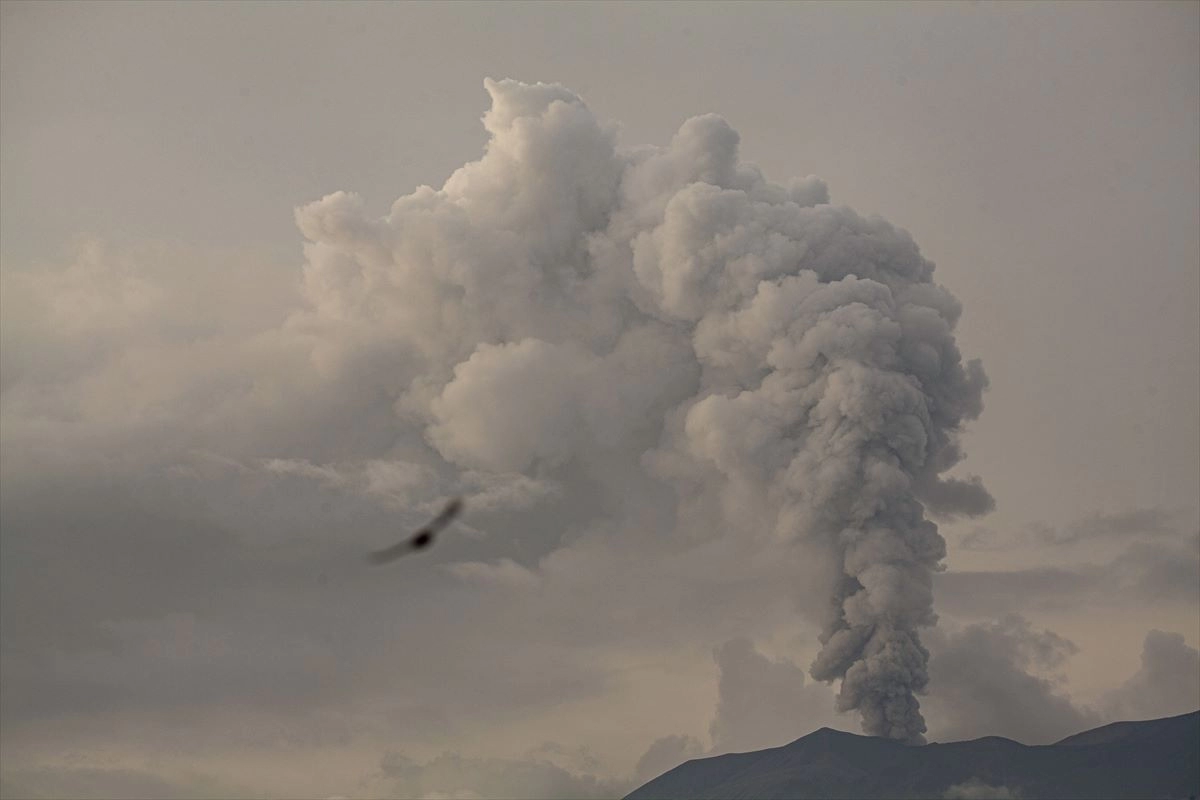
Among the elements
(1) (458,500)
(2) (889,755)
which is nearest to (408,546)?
(1) (458,500)

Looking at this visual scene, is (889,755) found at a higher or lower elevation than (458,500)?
higher

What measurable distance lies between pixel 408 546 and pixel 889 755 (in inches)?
7449

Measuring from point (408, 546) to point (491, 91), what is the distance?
164 m

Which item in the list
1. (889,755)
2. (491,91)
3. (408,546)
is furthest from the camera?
(889,755)

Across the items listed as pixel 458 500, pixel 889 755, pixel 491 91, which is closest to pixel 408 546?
pixel 458 500

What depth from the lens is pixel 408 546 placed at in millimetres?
16547

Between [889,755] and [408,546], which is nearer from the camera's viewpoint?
[408,546]

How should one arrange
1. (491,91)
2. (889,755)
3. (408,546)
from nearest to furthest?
(408,546), (491,91), (889,755)

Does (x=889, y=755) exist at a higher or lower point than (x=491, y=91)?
lower

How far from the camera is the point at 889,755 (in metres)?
198

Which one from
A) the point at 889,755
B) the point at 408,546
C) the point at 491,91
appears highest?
the point at 491,91

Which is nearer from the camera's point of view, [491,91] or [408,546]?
[408,546]

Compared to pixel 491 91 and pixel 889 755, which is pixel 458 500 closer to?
pixel 491 91

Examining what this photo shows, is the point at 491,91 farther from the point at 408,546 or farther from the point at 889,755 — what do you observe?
the point at 408,546
